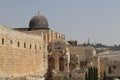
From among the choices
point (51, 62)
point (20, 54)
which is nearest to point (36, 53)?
point (51, 62)

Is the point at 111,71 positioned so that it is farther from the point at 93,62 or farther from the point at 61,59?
the point at 61,59

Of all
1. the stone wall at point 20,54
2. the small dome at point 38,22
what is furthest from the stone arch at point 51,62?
the small dome at point 38,22

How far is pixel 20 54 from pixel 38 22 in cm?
1119

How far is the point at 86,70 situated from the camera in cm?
3091

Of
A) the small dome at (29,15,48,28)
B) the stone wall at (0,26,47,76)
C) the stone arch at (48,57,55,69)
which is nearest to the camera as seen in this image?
the stone wall at (0,26,47,76)

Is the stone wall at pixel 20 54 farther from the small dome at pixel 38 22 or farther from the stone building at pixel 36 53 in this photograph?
the small dome at pixel 38 22

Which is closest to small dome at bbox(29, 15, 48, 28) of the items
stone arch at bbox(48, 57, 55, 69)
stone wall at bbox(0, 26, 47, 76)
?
stone arch at bbox(48, 57, 55, 69)

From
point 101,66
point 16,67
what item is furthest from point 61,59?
point 16,67

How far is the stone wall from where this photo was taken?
2220 centimetres

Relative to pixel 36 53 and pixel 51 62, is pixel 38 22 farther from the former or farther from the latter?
pixel 36 53

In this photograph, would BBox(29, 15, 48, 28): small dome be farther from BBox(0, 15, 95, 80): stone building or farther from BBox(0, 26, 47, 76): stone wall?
BBox(0, 26, 47, 76): stone wall

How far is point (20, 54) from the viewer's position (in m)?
25.1

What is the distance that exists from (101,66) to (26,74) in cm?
1245

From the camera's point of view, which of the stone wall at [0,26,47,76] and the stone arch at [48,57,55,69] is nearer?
the stone wall at [0,26,47,76]
